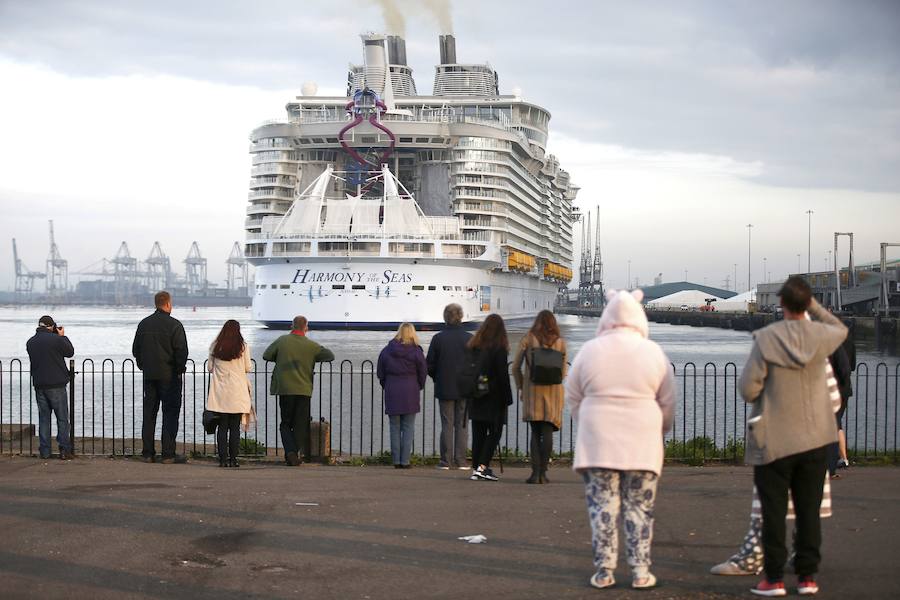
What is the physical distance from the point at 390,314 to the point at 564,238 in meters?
62.8

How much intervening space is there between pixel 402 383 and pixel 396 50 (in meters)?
87.6

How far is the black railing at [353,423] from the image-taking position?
49.8 feet

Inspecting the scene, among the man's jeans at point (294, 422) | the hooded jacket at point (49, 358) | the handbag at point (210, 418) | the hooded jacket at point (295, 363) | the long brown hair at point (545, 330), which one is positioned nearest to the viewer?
the long brown hair at point (545, 330)

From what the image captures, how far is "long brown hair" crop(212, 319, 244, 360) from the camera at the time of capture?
1291 centimetres

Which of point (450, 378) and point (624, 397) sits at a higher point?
point (624, 397)

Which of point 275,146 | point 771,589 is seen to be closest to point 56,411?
point 771,589


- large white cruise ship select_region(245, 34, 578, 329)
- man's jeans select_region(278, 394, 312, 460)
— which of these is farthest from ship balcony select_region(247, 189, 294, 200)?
man's jeans select_region(278, 394, 312, 460)

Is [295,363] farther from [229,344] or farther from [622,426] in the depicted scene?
[622,426]

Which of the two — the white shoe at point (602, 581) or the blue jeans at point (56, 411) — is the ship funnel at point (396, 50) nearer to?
the blue jeans at point (56, 411)

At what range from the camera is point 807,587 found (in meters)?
6.91

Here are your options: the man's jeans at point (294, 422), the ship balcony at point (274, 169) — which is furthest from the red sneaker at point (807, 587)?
the ship balcony at point (274, 169)

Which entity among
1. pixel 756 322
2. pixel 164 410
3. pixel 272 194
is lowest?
pixel 756 322

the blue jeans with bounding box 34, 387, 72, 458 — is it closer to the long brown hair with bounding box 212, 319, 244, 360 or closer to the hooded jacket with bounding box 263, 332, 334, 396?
the long brown hair with bounding box 212, 319, 244, 360

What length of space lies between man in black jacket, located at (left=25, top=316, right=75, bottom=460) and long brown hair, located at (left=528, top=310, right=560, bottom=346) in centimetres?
574
